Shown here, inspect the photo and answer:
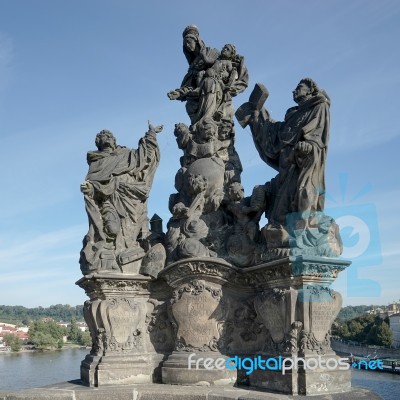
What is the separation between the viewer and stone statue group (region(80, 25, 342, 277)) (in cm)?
704

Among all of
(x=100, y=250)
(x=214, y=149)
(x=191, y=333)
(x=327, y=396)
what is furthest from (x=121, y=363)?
(x=214, y=149)

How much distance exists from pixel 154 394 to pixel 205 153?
12.8 ft

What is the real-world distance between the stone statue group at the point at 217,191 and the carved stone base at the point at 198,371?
134cm

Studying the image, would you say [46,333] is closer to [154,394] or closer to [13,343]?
[13,343]

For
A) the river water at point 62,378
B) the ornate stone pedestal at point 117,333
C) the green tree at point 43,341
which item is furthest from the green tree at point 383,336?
the ornate stone pedestal at point 117,333

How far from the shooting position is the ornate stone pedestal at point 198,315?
7.30 meters

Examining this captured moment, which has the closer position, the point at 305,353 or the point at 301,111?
the point at 305,353

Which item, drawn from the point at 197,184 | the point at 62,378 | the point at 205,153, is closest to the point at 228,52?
the point at 205,153

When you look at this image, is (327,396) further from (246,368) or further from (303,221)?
(303,221)

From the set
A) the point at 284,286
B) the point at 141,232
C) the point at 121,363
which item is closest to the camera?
Result: the point at 284,286

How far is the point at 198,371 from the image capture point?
7.16m

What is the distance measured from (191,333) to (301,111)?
11.8 ft

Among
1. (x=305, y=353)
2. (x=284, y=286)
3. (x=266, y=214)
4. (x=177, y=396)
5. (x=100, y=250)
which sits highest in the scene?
(x=266, y=214)

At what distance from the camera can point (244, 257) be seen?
7.64 metres
